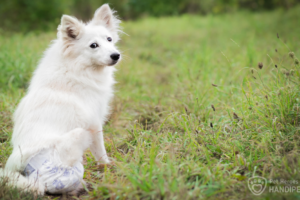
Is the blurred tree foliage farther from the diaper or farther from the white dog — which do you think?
the diaper

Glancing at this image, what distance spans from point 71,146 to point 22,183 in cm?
51

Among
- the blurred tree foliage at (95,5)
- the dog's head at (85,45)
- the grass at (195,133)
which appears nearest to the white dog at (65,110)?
the dog's head at (85,45)

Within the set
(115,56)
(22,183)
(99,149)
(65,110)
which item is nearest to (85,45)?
(115,56)

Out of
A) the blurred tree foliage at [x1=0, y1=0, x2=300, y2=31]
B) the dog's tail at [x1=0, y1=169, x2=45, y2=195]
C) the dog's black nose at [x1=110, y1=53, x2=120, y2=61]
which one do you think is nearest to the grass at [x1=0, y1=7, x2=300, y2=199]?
the dog's tail at [x1=0, y1=169, x2=45, y2=195]

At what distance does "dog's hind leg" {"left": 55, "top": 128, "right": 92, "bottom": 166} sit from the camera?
6.63 ft

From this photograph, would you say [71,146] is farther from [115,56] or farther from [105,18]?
[105,18]

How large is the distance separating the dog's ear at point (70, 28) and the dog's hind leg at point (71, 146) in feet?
3.89

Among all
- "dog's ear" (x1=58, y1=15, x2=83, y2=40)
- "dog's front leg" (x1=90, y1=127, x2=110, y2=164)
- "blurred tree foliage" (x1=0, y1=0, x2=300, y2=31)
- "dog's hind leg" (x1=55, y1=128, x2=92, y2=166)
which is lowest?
"dog's front leg" (x1=90, y1=127, x2=110, y2=164)

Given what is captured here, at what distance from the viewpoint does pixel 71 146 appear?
6.64ft

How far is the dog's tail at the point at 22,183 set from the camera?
195 cm

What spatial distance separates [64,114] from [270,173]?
1960 mm

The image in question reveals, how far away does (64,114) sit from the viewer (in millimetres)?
2211

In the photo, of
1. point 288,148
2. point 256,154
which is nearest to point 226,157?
point 256,154

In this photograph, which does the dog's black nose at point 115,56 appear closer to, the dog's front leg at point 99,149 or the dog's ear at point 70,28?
the dog's ear at point 70,28
